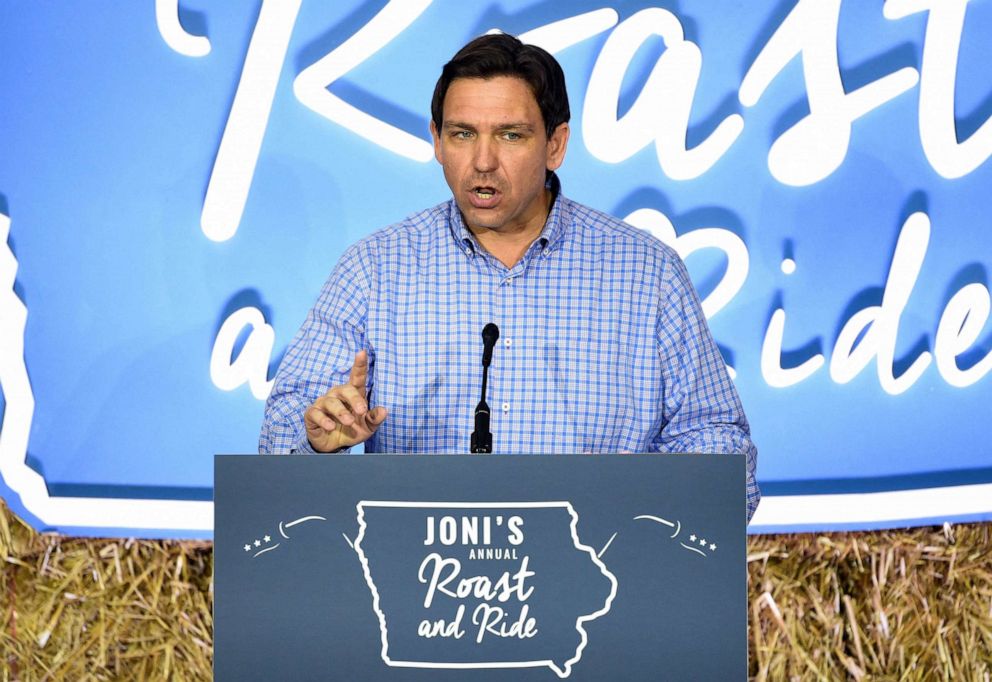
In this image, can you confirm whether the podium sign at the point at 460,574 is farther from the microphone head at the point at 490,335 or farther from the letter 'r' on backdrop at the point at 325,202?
the letter 'r' on backdrop at the point at 325,202

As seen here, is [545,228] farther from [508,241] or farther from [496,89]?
[496,89]

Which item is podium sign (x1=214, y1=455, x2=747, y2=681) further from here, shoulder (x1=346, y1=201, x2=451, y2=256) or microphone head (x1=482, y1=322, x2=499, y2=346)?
shoulder (x1=346, y1=201, x2=451, y2=256)

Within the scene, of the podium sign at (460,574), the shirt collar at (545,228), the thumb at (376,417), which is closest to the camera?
the podium sign at (460,574)

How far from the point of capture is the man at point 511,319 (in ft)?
6.74

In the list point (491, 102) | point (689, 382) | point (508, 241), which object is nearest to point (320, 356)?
point (508, 241)

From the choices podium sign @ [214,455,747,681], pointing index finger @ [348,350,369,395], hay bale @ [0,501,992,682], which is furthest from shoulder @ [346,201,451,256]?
hay bale @ [0,501,992,682]

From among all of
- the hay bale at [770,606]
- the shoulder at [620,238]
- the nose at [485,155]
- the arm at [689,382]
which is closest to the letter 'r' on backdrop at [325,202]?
the hay bale at [770,606]

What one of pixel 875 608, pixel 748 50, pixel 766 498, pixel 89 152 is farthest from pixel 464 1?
pixel 875 608

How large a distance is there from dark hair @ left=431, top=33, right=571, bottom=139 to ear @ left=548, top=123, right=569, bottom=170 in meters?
0.03

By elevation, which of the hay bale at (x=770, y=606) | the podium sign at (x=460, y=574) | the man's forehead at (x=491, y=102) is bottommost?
the hay bale at (x=770, y=606)

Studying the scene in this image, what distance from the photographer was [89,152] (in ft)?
9.68

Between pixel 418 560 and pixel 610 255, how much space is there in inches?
41.8

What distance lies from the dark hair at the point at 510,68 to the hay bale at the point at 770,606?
140cm

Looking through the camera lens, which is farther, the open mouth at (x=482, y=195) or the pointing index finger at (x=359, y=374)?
the open mouth at (x=482, y=195)
